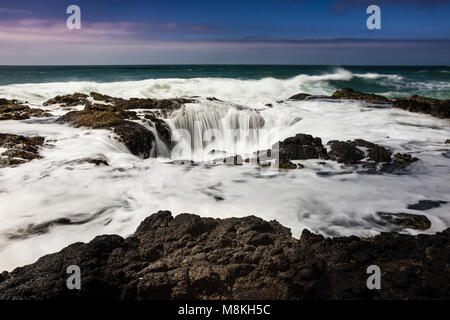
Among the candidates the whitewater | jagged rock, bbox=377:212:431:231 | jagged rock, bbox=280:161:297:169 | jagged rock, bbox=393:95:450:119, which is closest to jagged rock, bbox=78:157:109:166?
the whitewater

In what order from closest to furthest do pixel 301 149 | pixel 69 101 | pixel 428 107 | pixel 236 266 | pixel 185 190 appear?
pixel 236 266 < pixel 185 190 < pixel 301 149 < pixel 69 101 < pixel 428 107

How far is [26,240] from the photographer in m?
4.06

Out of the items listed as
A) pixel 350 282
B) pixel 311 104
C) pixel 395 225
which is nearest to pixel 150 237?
pixel 350 282

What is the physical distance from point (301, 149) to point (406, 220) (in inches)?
130

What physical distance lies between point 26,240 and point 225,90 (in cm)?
2417

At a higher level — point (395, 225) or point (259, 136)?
point (259, 136)

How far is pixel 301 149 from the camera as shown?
7508 mm

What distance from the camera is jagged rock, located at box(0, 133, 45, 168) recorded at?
6.51 meters

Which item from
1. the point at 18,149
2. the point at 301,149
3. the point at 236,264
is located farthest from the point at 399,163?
the point at 18,149

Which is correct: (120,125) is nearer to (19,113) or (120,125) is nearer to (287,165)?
(19,113)

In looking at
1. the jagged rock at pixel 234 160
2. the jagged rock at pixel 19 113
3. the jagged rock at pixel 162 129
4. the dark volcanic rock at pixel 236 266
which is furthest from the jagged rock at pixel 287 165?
the jagged rock at pixel 19 113

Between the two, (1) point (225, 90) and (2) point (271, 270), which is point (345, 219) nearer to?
(2) point (271, 270)

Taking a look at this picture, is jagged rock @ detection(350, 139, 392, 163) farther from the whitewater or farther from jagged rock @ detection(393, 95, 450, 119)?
jagged rock @ detection(393, 95, 450, 119)

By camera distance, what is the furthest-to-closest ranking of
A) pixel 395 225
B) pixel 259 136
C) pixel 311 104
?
pixel 311 104, pixel 259 136, pixel 395 225
